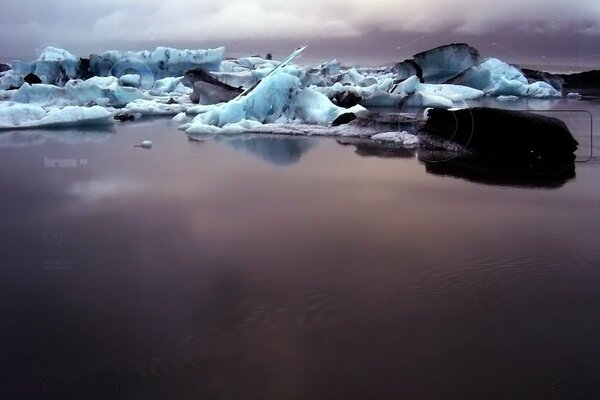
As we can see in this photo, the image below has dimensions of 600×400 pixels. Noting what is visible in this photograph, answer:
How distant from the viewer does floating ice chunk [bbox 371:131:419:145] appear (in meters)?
7.70

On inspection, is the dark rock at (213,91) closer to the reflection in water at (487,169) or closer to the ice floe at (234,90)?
the ice floe at (234,90)

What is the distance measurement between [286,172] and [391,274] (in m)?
2.95

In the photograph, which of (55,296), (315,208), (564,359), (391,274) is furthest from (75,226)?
(564,359)

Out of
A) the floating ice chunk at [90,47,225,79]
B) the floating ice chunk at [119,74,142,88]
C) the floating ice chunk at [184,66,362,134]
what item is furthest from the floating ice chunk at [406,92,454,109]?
the floating ice chunk at [90,47,225,79]

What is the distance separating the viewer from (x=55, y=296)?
2662mm

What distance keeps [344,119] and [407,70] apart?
865cm

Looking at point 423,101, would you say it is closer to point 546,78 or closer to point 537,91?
point 537,91

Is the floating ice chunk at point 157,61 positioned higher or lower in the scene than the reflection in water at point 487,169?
higher

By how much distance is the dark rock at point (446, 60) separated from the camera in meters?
16.2

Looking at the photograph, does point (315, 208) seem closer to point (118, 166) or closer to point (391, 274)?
point (391, 274)

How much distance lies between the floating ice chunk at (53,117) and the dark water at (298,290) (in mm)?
4288

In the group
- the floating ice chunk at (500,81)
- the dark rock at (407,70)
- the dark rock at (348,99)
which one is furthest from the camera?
the dark rock at (407,70)

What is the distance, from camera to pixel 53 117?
913 centimetres

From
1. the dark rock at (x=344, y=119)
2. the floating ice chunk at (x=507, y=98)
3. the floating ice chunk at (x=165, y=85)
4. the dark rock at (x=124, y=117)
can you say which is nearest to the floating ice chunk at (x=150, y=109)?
the dark rock at (x=124, y=117)
